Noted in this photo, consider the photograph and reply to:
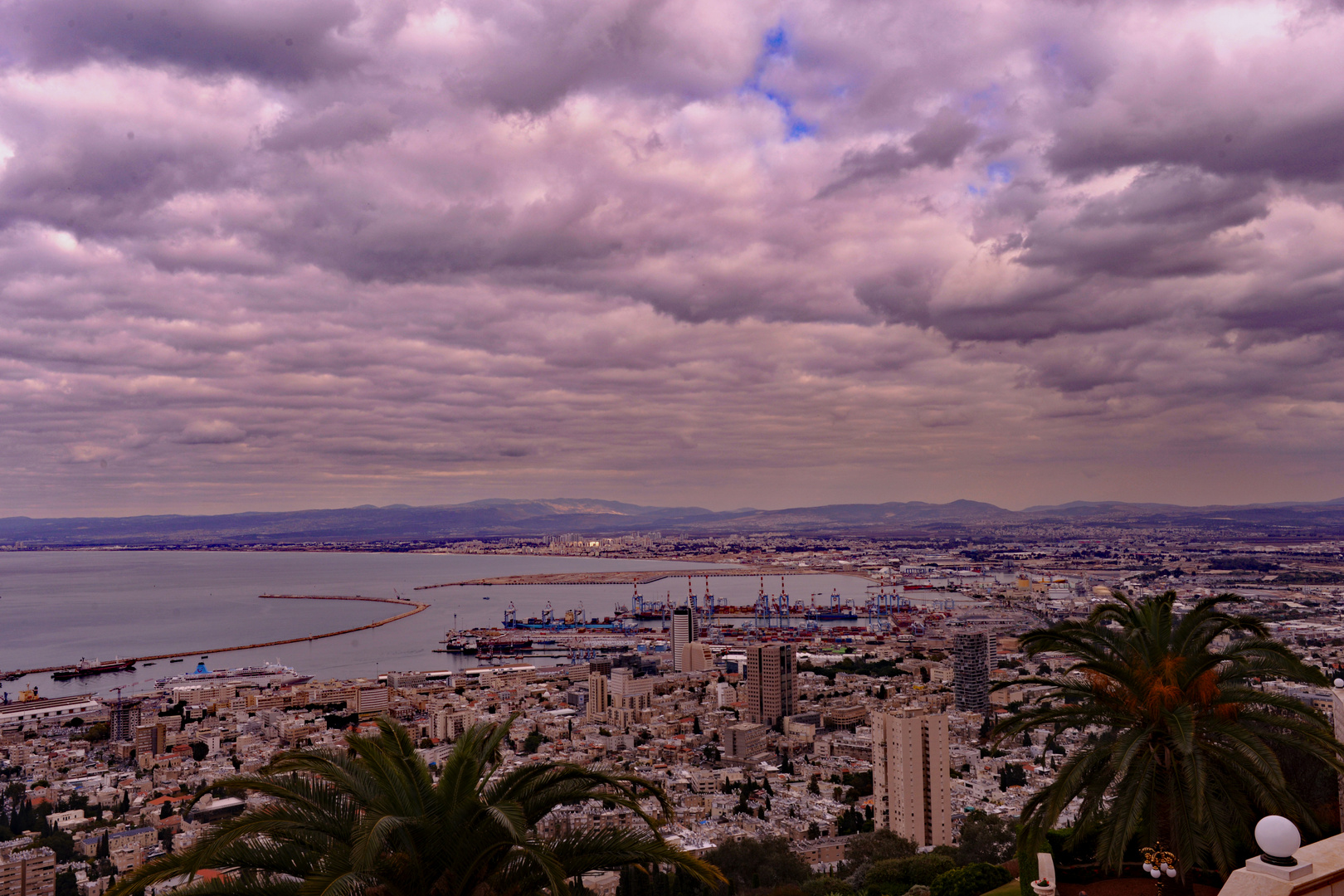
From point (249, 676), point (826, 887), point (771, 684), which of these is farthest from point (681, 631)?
point (826, 887)

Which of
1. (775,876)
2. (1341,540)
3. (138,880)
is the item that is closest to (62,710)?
(775,876)

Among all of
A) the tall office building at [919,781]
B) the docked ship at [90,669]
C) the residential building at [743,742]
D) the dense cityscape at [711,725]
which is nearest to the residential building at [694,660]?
the dense cityscape at [711,725]

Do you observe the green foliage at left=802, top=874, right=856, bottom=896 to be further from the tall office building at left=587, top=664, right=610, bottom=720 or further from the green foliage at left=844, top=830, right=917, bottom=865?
the tall office building at left=587, top=664, right=610, bottom=720

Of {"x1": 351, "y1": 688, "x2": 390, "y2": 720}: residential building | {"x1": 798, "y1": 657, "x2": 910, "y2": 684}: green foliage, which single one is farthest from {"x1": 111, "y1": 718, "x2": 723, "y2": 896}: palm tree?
{"x1": 798, "y1": 657, "x2": 910, "y2": 684}: green foliage

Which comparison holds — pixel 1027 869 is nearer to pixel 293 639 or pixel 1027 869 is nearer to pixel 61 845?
pixel 61 845

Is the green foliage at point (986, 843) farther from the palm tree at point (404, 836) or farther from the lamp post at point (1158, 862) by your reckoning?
the palm tree at point (404, 836)

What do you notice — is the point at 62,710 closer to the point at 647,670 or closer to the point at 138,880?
the point at 647,670
